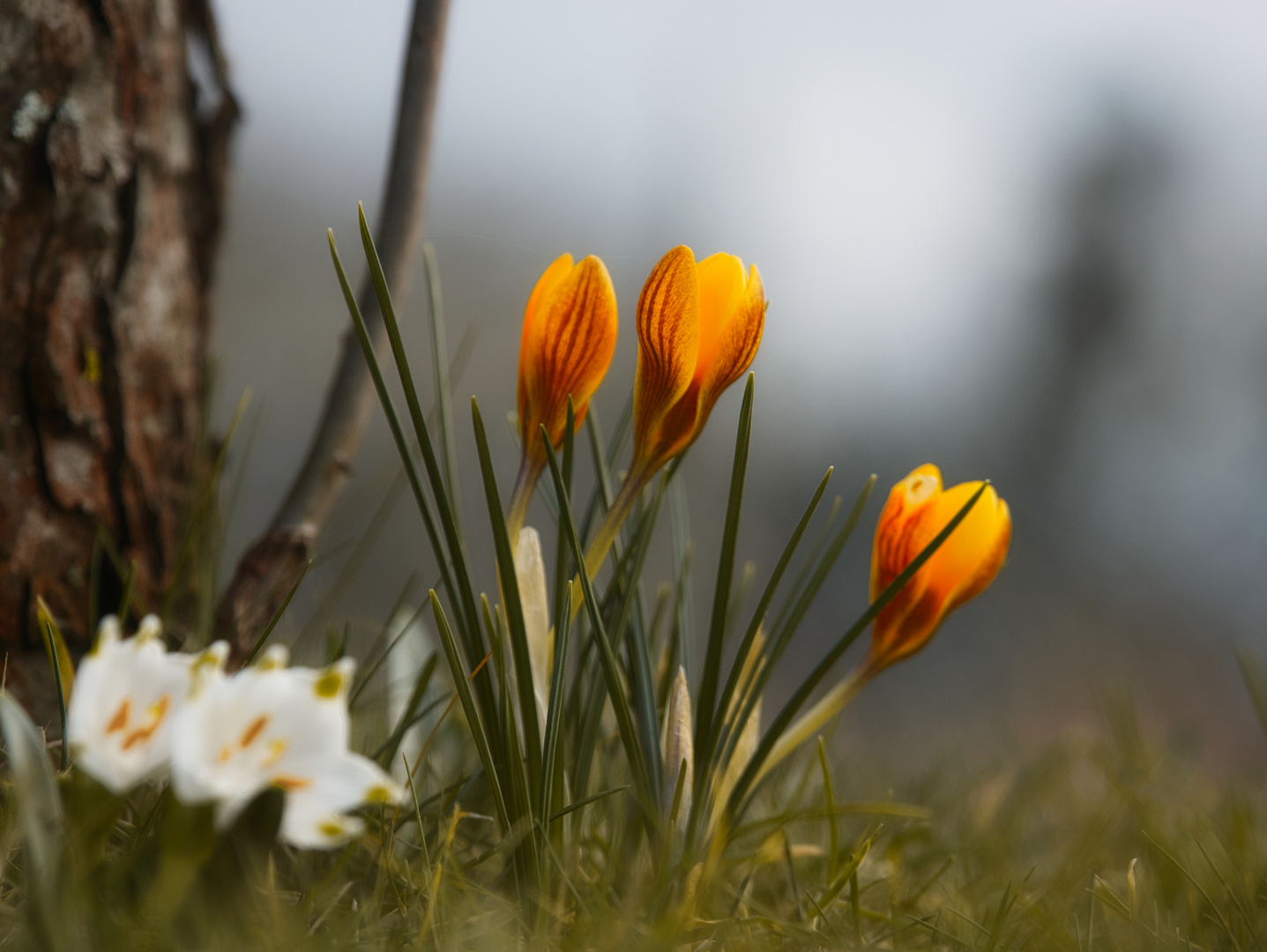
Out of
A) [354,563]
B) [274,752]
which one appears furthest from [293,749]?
[354,563]

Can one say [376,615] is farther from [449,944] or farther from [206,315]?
[449,944]

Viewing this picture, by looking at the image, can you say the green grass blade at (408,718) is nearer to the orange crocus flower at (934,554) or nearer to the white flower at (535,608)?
the white flower at (535,608)

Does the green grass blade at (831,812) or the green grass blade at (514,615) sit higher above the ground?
the green grass blade at (514,615)

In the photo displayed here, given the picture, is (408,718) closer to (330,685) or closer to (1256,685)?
(330,685)

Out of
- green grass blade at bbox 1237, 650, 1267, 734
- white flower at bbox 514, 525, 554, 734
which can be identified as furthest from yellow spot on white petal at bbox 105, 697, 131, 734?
green grass blade at bbox 1237, 650, 1267, 734

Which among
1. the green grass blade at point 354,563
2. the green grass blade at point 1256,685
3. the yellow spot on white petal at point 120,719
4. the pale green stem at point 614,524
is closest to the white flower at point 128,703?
the yellow spot on white petal at point 120,719

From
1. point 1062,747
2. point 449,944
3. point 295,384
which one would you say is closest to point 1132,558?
point 1062,747
